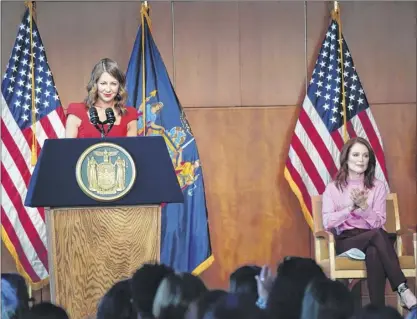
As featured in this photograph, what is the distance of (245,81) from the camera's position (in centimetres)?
633

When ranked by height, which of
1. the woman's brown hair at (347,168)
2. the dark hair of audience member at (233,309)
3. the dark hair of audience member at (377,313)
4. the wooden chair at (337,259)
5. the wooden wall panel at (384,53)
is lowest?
the wooden chair at (337,259)

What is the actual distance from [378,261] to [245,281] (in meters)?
3.32

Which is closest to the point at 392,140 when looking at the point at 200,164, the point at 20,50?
the point at 200,164

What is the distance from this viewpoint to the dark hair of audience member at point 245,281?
1679mm

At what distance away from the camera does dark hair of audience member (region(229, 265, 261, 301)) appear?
1.68 meters

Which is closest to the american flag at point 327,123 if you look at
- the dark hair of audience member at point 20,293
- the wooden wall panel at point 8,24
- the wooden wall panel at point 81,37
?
the wooden wall panel at point 81,37

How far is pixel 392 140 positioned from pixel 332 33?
0.96m

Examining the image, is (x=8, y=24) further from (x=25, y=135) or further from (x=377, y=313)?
(x=377, y=313)

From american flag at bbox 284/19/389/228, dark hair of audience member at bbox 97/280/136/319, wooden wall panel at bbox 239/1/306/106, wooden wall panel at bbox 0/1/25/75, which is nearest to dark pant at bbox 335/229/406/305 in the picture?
american flag at bbox 284/19/389/228

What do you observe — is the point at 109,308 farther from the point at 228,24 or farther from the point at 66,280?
the point at 228,24

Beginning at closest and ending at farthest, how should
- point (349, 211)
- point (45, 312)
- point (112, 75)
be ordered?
point (45, 312) → point (112, 75) → point (349, 211)

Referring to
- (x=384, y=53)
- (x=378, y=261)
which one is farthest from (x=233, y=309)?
(x=384, y=53)

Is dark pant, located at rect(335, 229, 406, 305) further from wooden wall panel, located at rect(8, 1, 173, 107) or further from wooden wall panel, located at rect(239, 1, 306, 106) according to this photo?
wooden wall panel, located at rect(8, 1, 173, 107)

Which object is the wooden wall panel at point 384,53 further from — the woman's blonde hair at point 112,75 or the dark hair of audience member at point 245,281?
the dark hair of audience member at point 245,281
